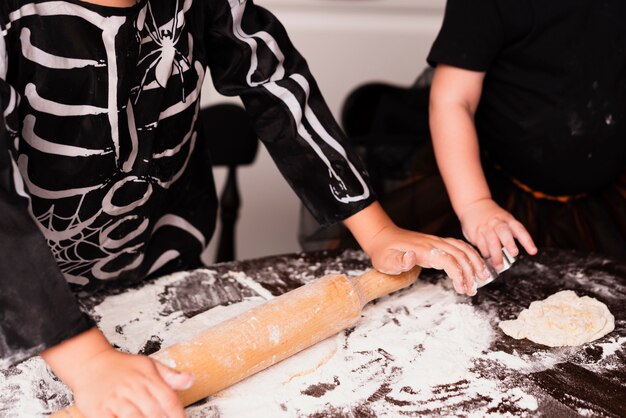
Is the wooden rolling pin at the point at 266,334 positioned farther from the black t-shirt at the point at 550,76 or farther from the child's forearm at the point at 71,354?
the black t-shirt at the point at 550,76

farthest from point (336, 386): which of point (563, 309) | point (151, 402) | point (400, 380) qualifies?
point (563, 309)

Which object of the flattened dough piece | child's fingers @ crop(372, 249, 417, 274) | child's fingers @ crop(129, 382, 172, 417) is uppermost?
child's fingers @ crop(129, 382, 172, 417)

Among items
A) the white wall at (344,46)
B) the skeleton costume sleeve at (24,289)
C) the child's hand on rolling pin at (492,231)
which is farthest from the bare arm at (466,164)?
the white wall at (344,46)

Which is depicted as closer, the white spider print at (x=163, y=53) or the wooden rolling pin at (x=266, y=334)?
the wooden rolling pin at (x=266, y=334)

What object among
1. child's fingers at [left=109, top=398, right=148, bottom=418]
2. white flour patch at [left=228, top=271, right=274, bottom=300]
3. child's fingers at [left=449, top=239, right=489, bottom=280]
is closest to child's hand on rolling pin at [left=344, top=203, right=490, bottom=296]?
child's fingers at [left=449, top=239, right=489, bottom=280]

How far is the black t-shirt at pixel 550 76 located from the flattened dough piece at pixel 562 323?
0.33m

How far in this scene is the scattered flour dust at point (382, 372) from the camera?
0.64 m

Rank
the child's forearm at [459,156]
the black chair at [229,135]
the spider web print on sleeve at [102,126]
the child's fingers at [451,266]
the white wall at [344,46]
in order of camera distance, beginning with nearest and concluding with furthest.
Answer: the spider web print on sleeve at [102,126]
the child's fingers at [451,266]
the child's forearm at [459,156]
the black chair at [229,135]
the white wall at [344,46]

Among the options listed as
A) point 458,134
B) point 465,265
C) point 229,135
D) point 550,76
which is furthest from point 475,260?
point 229,135

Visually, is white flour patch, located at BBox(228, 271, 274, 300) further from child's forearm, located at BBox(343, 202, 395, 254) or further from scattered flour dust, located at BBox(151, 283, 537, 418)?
child's forearm, located at BBox(343, 202, 395, 254)

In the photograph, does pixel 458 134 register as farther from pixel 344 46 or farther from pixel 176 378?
pixel 344 46

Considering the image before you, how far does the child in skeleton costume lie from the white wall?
47.1 inches

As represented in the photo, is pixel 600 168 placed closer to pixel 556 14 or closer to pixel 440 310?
pixel 556 14

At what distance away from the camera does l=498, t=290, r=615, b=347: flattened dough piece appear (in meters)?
0.76
